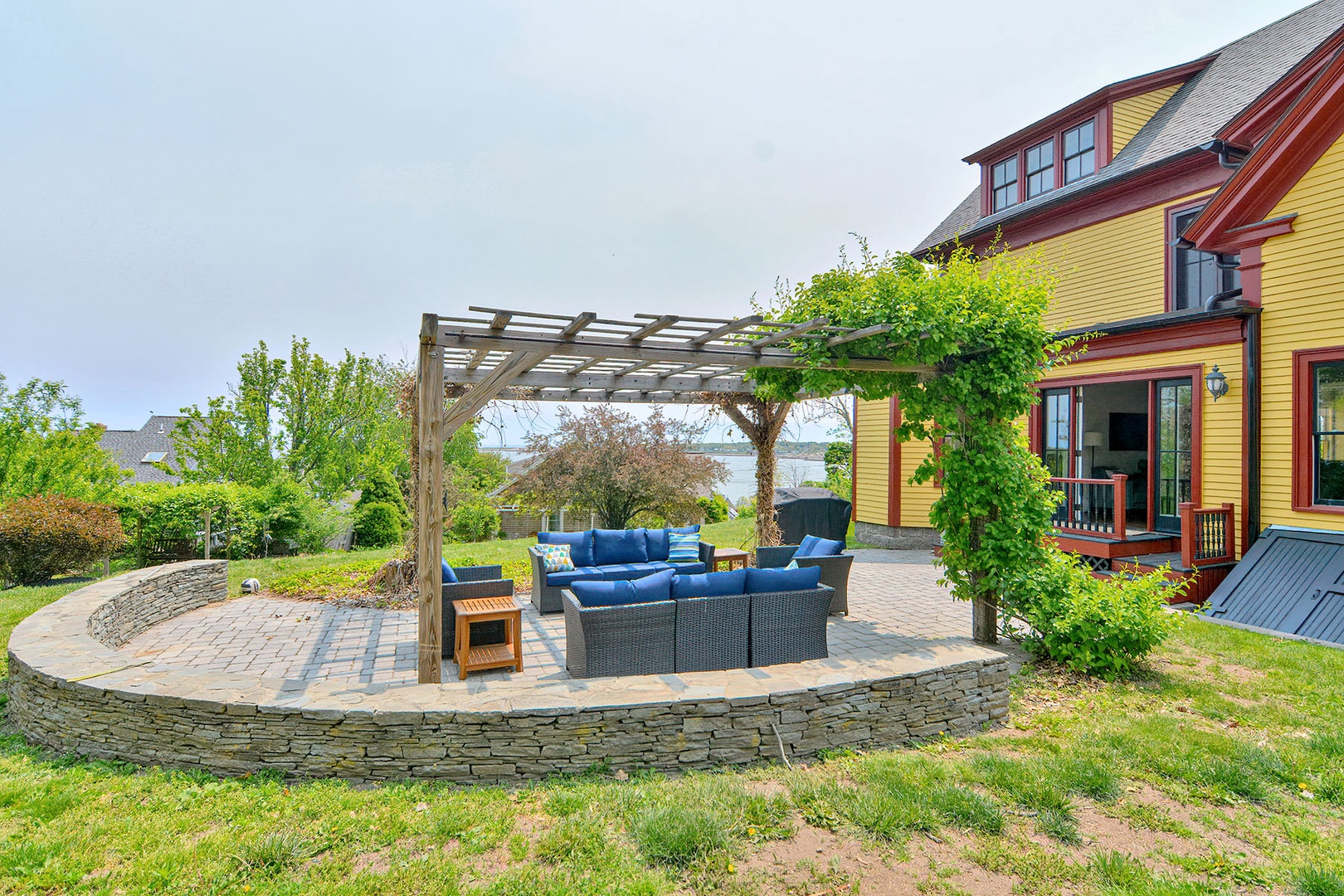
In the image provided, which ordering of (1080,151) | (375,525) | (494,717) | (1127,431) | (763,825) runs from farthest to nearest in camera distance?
(375,525), (1127,431), (1080,151), (494,717), (763,825)

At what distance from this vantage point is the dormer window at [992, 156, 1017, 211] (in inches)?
504

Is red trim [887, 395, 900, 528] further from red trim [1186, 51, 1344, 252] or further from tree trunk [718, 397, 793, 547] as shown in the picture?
red trim [1186, 51, 1344, 252]

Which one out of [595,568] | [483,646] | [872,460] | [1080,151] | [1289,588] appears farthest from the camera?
[872,460]

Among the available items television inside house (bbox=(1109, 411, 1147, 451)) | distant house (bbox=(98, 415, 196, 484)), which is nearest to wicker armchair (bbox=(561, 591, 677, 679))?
television inside house (bbox=(1109, 411, 1147, 451))

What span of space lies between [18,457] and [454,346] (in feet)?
55.4

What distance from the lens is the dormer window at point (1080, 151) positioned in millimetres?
11539

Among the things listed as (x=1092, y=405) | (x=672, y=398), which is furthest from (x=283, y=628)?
(x=1092, y=405)

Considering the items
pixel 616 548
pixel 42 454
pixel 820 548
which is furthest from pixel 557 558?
pixel 42 454

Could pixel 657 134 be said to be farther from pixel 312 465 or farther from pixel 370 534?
pixel 312 465

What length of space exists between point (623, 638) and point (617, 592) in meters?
0.35

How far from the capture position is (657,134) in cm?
1125

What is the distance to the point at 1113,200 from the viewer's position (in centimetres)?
1090

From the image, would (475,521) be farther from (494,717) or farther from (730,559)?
(494,717)

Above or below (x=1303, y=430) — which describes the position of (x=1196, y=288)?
above
